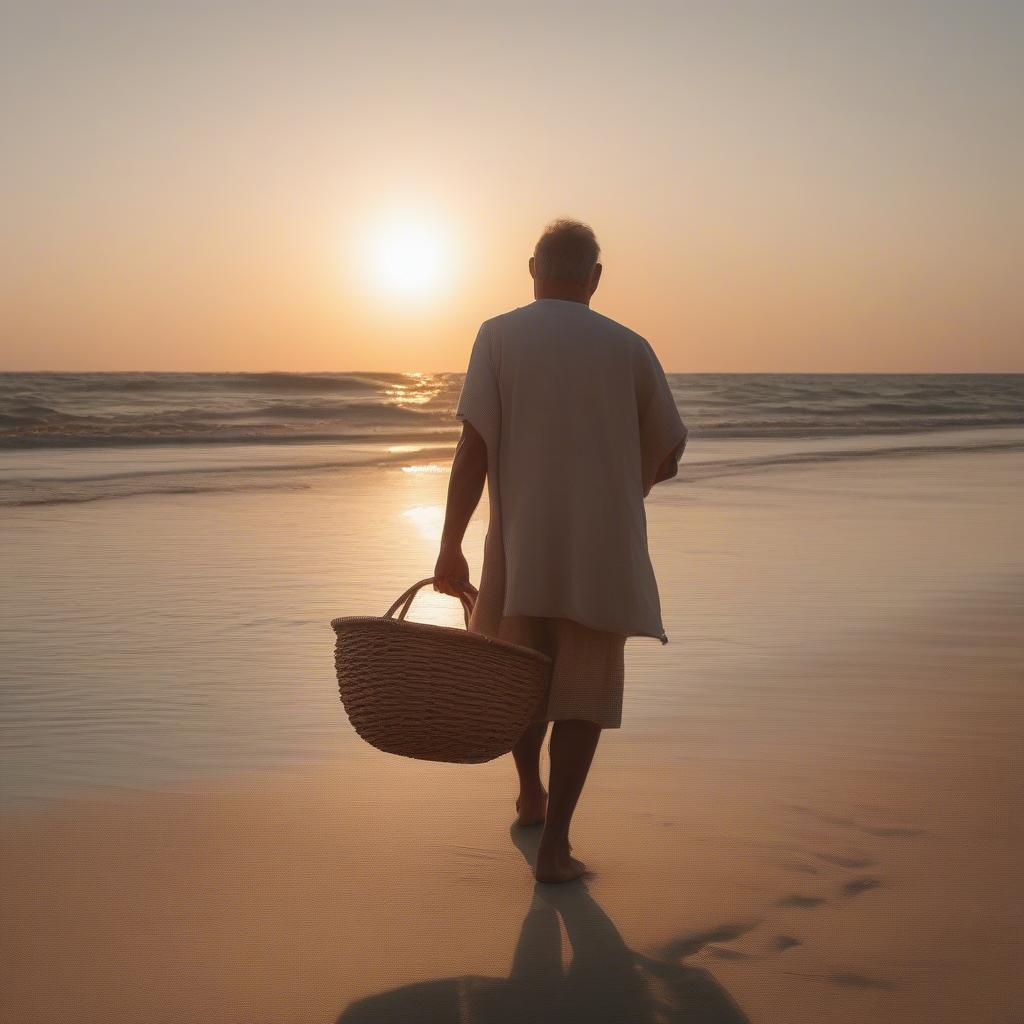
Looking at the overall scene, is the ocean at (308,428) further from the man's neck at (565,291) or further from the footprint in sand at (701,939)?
the footprint in sand at (701,939)

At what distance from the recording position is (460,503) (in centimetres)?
360

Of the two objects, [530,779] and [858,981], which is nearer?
[858,981]

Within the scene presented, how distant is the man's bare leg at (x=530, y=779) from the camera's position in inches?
152

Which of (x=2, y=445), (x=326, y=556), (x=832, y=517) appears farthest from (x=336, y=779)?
(x=2, y=445)

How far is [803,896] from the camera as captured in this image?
3.36 m

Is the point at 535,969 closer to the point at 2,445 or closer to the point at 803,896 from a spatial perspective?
the point at 803,896

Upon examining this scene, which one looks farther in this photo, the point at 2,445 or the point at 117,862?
the point at 2,445

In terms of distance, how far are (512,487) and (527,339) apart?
382mm

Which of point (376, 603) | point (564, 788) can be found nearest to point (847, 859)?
point (564, 788)

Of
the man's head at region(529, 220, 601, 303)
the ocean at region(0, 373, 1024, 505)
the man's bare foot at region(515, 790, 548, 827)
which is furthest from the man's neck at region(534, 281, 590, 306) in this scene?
the ocean at region(0, 373, 1024, 505)

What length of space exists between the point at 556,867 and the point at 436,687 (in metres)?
0.59

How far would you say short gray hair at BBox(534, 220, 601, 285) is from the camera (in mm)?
3635

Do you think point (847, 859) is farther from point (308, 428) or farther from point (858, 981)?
point (308, 428)

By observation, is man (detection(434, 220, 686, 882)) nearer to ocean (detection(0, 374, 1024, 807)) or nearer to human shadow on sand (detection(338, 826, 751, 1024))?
human shadow on sand (detection(338, 826, 751, 1024))
